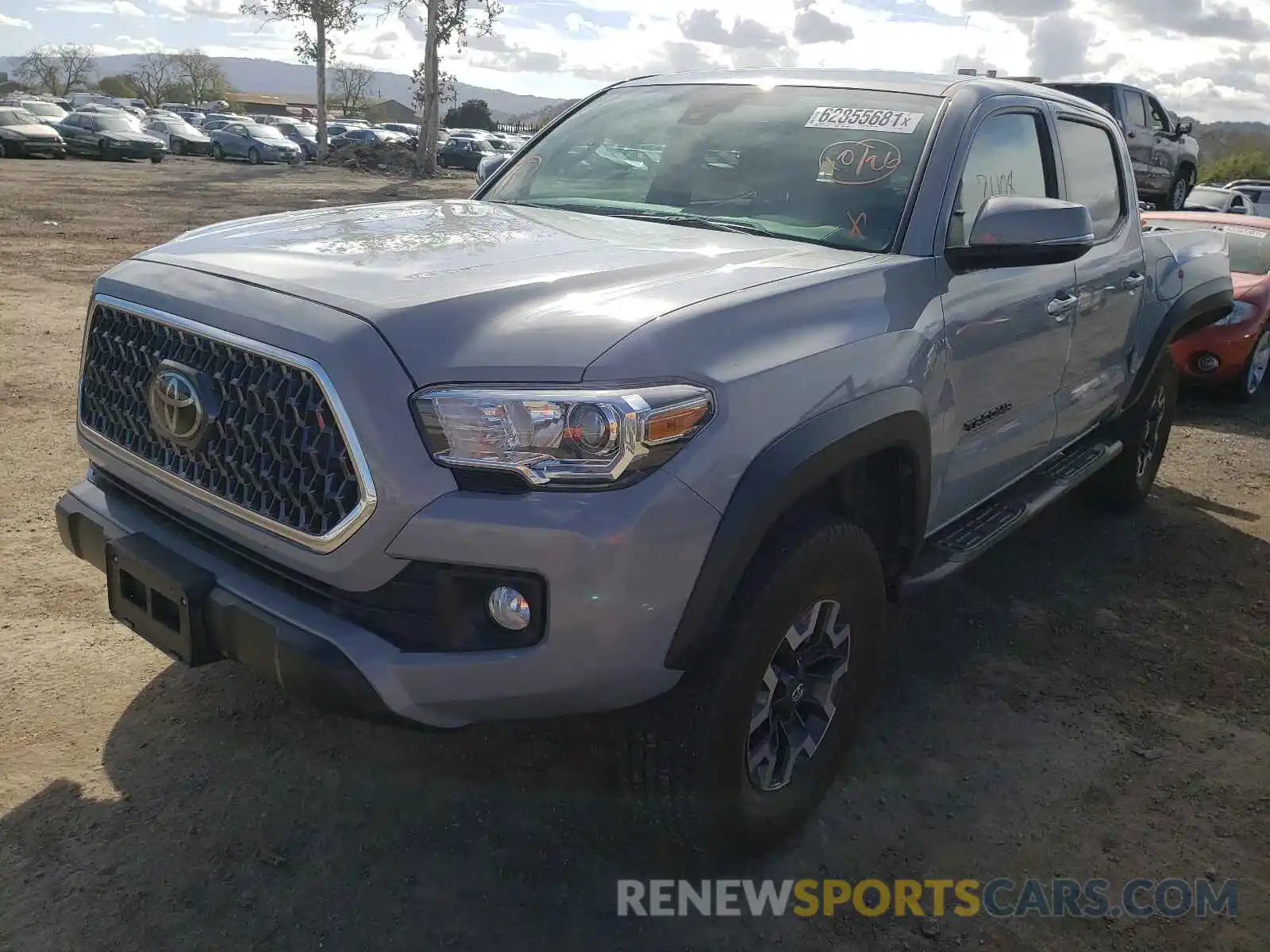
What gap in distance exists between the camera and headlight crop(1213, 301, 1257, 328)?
26.7ft

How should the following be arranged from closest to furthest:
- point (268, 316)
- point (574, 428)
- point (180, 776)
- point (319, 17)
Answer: point (574, 428) → point (268, 316) → point (180, 776) → point (319, 17)

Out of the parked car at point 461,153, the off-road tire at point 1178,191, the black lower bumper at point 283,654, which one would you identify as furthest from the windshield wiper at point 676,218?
the parked car at point 461,153

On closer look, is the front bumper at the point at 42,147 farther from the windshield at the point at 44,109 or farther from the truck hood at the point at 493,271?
the truck hood at the point at 493,271

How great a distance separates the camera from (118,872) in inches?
102

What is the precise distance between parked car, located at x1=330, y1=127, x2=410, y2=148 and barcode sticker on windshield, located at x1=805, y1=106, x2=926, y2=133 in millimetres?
40297

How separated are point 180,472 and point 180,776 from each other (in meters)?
0.96

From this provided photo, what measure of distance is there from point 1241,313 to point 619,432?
25.3 feet

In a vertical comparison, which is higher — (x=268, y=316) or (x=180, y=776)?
(x=268, y=316)

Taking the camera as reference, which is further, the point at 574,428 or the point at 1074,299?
the point at 1074,299

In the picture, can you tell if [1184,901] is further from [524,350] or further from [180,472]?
[180,472]

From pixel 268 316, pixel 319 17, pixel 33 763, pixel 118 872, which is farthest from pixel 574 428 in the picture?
pixel 319 17

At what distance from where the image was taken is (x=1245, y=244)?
359 inches

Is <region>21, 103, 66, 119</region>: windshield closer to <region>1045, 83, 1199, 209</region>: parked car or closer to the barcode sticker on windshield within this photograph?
→ <region>1045, 83, 1199, 209</region>: parked car

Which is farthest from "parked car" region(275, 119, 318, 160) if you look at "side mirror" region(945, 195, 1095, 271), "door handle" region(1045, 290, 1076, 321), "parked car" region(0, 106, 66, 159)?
"side mirror" region(945, 195, 1095, 271)
